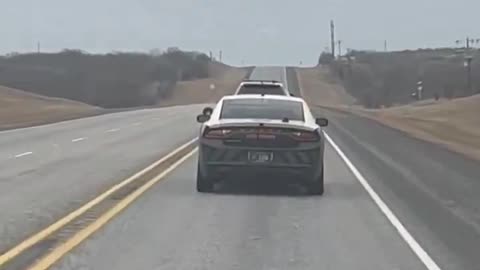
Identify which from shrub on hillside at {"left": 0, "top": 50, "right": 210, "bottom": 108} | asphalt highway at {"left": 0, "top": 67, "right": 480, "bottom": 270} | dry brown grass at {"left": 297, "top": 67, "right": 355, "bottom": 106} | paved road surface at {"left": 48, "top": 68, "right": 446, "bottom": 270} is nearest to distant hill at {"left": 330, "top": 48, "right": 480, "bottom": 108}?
dry brown grass at {"left": 297, "top": 67, "right": 355, "bottom": 106}

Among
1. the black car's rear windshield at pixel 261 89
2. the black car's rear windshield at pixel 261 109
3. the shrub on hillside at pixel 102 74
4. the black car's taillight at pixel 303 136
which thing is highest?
the shrub on hillside at pixel 102 74

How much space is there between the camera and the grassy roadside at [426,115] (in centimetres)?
3869

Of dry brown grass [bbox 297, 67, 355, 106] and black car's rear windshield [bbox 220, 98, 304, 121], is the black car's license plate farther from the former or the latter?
dry brown grass [bbox 297, 67, 355, 106]

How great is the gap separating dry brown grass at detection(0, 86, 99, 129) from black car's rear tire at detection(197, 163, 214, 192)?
29.7 metres

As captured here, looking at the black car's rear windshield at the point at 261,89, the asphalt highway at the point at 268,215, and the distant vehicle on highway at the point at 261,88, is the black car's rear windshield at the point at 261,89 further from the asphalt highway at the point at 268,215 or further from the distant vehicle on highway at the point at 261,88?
the asphalt highway at the point at 268,215

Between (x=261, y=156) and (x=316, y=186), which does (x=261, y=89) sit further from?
(x=261, y=156)

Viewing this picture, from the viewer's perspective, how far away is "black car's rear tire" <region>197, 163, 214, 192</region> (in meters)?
16.7

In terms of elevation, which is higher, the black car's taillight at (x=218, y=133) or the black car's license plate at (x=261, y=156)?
the black car's taillight at (x=218, y=133)

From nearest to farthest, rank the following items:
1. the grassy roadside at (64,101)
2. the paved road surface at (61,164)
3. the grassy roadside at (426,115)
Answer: the paved road surface at (61,164), the grassy roadside at (426,115), the grassy roadside at (64,101)

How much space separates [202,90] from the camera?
426ft

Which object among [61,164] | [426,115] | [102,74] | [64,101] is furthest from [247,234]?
[102,74]

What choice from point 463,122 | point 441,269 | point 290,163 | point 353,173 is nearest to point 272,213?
point 290,163

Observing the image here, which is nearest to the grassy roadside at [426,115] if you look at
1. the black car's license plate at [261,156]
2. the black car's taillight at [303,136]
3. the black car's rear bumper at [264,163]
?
the black car's taillight at [303,136]

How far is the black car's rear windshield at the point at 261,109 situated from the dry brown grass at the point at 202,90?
9031 cm
